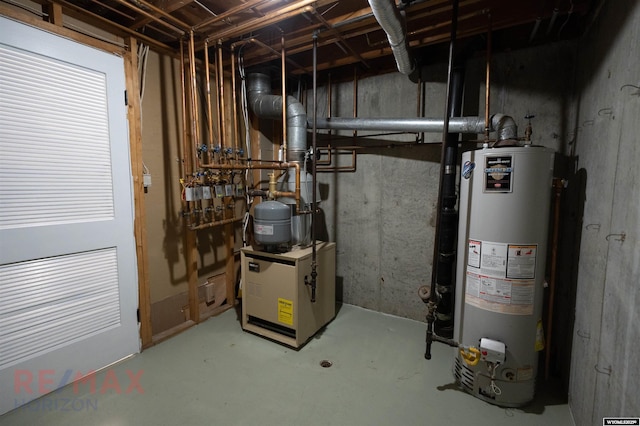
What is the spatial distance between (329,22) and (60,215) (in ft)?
7.13

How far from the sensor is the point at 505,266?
63.6 inches

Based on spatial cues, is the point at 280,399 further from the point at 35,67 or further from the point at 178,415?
the point at 35,67

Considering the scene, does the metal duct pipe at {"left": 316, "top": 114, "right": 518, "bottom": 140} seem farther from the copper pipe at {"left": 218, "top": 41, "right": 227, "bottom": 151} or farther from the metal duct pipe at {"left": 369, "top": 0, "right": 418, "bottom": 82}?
the copper pipe at {"left": 218, "top": 41, "right": 227, "bottom": 151}

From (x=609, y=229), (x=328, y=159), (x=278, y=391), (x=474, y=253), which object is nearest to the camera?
(x=609, y=229)

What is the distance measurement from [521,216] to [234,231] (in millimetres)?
2450

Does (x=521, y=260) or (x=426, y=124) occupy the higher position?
(x=426, y=124)

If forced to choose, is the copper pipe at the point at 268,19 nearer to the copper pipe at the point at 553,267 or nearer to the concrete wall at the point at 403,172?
the concrete wall at the point at 403,172

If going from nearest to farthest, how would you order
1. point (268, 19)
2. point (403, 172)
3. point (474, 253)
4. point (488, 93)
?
point (474, 253) < point (268, 19) < point (488, 93) < point (403, 172)

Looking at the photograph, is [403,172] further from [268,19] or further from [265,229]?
[268,19]

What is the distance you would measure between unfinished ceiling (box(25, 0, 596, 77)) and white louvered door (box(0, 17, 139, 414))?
37 cm

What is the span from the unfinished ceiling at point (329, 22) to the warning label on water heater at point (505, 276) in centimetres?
144

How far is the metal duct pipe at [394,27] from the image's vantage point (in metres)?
1.49

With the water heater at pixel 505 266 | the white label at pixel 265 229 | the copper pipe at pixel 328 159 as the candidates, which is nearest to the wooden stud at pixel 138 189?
the white label at pixel 265 229

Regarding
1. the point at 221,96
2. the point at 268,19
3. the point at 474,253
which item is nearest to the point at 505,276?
the point at 474,253
